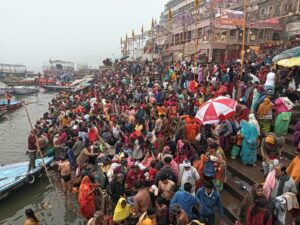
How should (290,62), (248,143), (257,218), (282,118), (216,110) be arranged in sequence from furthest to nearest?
(290,62)
(282,118)
(216,110)
(248,143)
(257,218)

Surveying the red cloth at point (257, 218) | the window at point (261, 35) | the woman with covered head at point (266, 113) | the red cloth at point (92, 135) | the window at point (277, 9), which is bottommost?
the red cloth at point (92, 135)

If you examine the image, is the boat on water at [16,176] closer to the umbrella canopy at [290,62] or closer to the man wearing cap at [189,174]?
the man wearing cap at [189,174]

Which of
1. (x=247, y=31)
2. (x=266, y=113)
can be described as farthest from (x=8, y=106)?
(x=266, y=113)

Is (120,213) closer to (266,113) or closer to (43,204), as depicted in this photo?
(266,113)

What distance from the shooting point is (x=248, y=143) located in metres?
7.59

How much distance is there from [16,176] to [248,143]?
9455 millimetres

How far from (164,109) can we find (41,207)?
6.11 metres

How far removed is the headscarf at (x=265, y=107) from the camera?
329 inches

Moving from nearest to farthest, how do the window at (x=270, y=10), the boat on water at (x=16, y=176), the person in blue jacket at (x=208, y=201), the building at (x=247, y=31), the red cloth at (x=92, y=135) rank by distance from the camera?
the person in blue jacket at (x=208, y=201), the boat on water at (x=16, y=176), the red cloth at (x=92, y=135), the building at (x=247, y=31), the window at (x=270, y=10)

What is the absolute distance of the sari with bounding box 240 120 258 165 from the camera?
24.4ft

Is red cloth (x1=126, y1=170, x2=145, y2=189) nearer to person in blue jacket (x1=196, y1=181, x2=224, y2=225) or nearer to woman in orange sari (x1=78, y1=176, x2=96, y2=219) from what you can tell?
woman in orange sari (x1=78, y1=176, x2=96, y2=219)

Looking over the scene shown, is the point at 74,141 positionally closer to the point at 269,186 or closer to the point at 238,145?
the point at 238,145

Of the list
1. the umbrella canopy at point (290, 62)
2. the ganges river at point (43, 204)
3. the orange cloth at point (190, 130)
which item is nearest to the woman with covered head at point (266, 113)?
the umbrella canopy at point (290, 62)

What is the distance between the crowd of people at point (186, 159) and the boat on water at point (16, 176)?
0.50 m
